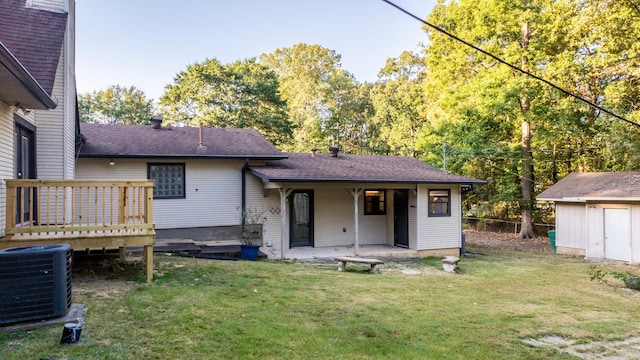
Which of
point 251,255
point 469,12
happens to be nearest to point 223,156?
point 251,255

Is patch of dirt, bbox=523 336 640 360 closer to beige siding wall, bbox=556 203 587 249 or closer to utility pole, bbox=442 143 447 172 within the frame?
beige siding wall, bbox=556 203 587 249

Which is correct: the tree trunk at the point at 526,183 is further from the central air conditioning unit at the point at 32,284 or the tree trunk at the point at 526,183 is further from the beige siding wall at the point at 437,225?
the central air conditioning unit at the point at 32,284

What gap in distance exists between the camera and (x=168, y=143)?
12.1 metres

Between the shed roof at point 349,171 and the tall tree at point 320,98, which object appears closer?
the shed roof at point 349,171

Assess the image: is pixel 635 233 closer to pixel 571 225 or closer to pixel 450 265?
pixel 571 225

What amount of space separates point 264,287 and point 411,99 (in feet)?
82.3

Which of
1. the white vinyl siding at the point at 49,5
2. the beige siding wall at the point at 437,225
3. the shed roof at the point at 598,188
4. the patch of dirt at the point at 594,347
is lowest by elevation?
the patch of dirt at the point at 594,347

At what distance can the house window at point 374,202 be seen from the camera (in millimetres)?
13812

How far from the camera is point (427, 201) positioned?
12.6 meters

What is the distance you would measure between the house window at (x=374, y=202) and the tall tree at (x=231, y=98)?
Answer: 14.0m

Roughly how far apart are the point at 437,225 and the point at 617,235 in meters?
5.57

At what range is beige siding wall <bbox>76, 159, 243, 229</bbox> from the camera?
1102cm

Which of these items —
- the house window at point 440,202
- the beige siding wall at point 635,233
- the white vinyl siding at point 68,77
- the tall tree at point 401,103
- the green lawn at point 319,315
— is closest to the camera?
the green lawn at point 319,315

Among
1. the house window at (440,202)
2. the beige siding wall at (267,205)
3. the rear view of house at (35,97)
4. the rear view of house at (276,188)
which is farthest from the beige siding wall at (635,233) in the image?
the rear view of house at (35,97)
